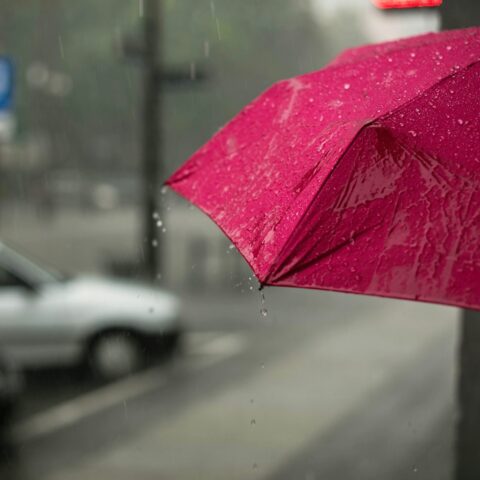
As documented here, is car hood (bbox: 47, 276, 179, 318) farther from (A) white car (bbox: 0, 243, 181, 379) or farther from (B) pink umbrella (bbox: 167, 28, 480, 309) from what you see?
(B) pink umbrella (bbox: 167, 28, 480, 309)

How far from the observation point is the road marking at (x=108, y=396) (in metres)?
8.16

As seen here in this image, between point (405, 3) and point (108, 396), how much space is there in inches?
217

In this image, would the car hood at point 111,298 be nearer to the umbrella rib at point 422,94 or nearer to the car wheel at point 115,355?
the car wheel at point 115,355

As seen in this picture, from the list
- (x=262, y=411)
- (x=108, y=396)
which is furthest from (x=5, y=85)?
(x=262, y=411)

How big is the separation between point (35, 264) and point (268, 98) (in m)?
7.48

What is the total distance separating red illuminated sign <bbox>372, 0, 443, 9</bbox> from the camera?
4.68m

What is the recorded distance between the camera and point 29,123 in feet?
192

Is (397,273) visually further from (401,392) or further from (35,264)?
(35,264)

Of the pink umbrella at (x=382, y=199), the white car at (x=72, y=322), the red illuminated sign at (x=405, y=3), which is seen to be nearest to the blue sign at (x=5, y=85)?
the white car at (x=72, y=322)

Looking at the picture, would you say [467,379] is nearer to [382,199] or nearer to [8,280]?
[382,199]

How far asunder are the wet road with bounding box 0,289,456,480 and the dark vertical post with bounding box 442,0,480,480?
1.74 meters

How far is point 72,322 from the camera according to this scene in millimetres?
9852

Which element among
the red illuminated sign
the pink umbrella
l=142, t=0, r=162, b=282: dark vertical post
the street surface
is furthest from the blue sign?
the pink umbrella

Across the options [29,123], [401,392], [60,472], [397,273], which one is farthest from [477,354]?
[29,123]
